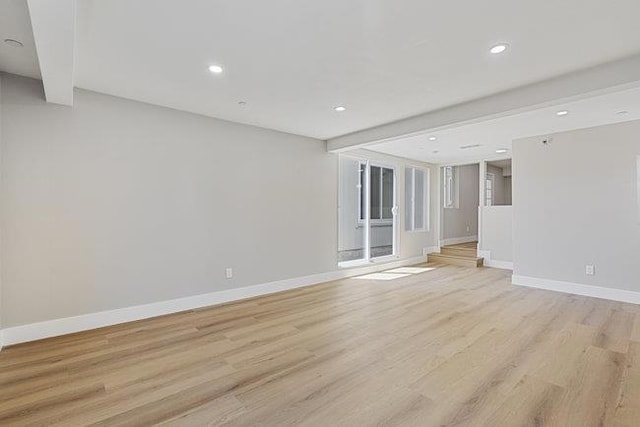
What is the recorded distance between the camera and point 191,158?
153 inches

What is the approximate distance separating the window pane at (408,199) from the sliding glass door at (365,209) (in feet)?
1.62

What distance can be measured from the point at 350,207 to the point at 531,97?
11.8ft

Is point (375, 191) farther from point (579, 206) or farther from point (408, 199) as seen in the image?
point (579, 206)

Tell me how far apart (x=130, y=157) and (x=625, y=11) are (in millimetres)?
4341

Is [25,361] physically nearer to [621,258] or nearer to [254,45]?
[254,45]

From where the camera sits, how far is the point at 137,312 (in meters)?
3.46

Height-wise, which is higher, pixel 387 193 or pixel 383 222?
pixel 387 193

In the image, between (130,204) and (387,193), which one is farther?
(387,193)

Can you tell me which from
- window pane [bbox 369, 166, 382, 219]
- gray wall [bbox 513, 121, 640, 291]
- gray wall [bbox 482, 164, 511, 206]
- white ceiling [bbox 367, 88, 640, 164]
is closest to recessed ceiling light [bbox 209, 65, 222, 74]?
white ceiling [bbox 367, 88, 640, 164]

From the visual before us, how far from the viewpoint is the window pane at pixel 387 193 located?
6.74 m

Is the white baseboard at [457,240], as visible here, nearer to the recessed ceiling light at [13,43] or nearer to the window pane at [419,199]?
the window pane at [419,199]

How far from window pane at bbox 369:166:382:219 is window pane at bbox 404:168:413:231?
0.95 metres

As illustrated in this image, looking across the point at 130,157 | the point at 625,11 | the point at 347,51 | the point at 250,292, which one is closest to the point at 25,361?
the point at 130,157

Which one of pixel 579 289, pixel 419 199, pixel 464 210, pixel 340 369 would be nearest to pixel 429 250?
pixel 419 199
